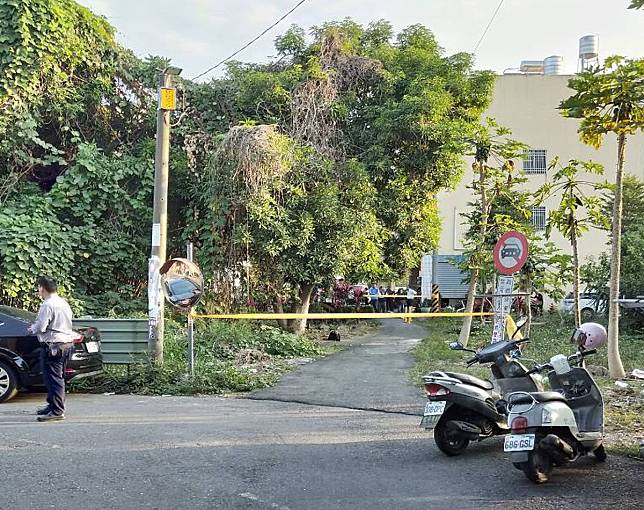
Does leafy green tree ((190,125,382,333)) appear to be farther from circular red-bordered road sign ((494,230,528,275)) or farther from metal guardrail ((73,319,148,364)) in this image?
circular red-bordered road sign ((494,230,528,275))

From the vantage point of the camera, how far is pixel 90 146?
1642 cm

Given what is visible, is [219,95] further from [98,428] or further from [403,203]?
[98,428]

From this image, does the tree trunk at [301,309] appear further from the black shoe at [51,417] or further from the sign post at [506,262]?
the black shoe at [51,417]

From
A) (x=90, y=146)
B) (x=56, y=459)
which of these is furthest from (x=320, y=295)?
(x=56, y=459)

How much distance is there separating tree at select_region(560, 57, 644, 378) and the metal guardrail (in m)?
7.51

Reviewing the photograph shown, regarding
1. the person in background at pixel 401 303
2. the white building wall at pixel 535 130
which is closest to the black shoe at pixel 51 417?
the person in background at pixel 401 303

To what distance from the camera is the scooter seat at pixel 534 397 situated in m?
5.79

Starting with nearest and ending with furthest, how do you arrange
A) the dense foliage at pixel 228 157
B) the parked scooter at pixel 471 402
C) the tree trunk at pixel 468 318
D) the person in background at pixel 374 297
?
1. the parked scooter at pixel 471 402
2. the dense foliage at pixel 228 157
3. the tree trunk at pixel 468 318
4. the person in background at pixel 374 297

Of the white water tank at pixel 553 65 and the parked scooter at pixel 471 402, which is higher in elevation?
the white water tank at pixel 553 65

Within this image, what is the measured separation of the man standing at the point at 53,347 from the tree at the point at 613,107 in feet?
24.5

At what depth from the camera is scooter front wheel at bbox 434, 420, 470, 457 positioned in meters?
6.64

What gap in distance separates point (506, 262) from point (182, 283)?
210 inches

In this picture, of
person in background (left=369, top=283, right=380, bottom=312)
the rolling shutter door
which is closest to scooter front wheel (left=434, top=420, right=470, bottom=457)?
person in background (left=369, top=283, right=380, bottom=312)

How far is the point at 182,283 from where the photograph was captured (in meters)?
11.5
